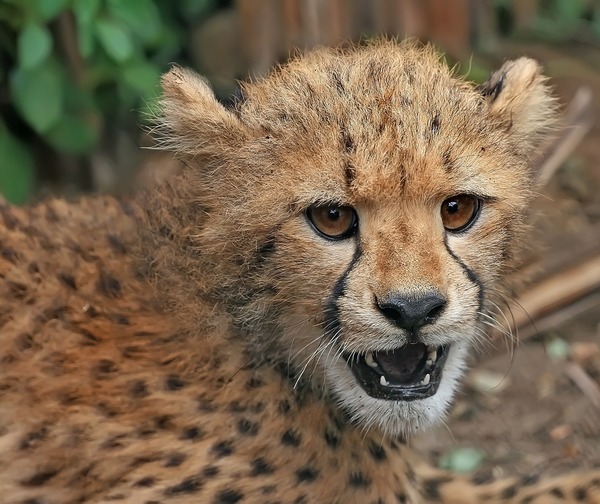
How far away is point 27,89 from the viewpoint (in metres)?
3.17

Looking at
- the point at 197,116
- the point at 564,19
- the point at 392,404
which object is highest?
the point at 564,19

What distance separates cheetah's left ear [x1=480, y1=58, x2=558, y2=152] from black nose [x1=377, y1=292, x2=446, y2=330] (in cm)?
46

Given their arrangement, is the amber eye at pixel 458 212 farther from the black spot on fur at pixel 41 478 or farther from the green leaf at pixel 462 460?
the green leaf at pixel 462 460

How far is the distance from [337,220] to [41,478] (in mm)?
775

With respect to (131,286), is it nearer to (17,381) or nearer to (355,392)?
(17,381)

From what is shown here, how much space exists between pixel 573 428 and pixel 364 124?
4.81 feet

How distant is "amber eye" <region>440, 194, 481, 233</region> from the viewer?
70.1 inches

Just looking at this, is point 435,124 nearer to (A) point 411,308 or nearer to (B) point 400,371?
(A) point 411,308

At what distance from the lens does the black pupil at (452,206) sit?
5.84 ft

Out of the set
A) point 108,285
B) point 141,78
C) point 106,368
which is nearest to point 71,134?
point 141,78

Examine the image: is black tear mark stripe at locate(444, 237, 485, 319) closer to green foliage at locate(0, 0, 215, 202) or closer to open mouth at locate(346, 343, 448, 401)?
open mouth at locate(346, 343, 448, 401)

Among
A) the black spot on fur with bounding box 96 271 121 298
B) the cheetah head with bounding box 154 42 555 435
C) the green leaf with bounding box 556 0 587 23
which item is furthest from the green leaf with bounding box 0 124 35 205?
the green leaf with bounding box 556 0 587 23

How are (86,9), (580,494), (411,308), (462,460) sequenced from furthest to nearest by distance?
(86,9) → (462,460) → (580,494) → (411,308)

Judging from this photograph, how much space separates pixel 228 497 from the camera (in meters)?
1.93
